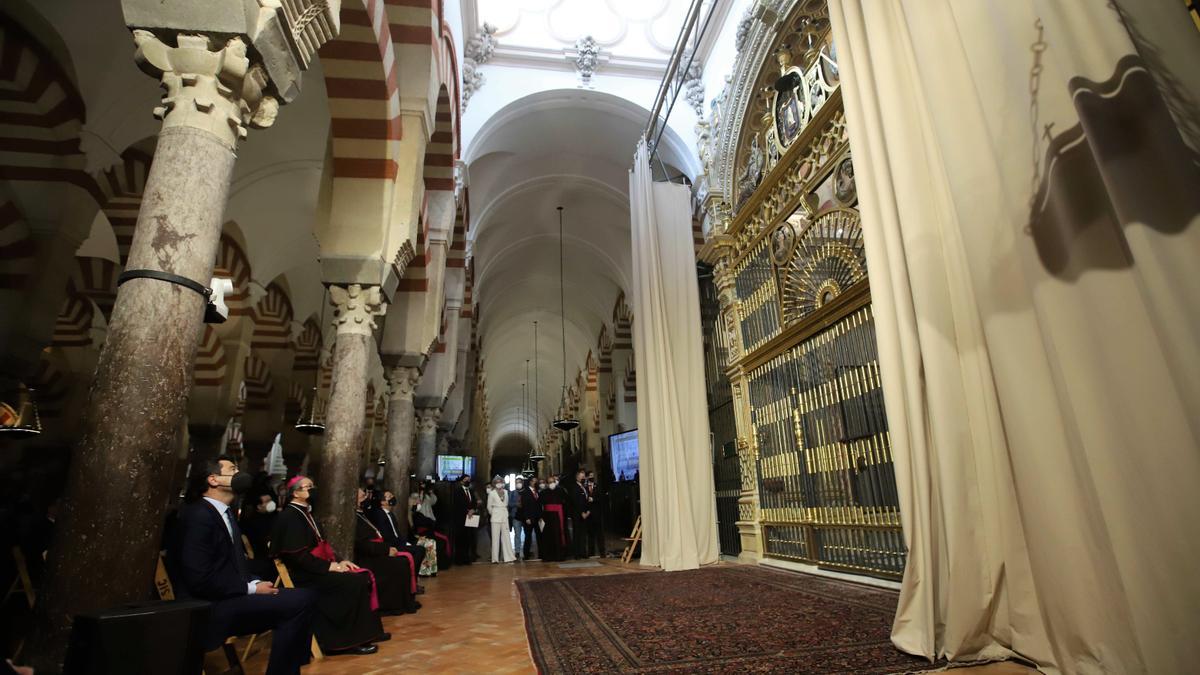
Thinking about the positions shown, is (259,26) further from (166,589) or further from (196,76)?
(166,589)

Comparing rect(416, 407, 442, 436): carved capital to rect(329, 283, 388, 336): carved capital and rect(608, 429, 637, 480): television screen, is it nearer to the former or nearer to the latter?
rect(608, 429, 637, 480): television screen

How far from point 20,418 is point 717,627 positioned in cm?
852

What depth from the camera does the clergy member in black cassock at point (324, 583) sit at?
3121 mm

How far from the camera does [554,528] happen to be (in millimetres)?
9070

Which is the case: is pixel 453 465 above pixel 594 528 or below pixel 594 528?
above

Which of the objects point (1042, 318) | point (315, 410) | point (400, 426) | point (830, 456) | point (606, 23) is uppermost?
point (606, 23)

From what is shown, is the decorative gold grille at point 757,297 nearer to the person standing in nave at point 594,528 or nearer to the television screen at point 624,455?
the person standing in nave at point 594,528

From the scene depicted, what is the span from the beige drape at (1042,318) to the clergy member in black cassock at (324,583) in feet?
9.01

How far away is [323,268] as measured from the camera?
454 centimetres

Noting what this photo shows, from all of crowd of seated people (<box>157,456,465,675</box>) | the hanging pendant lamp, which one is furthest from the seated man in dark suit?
the hanging pendant lamp

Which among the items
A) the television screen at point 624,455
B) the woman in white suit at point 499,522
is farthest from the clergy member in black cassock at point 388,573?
the television screen at point 624,455

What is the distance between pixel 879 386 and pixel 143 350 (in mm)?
4600

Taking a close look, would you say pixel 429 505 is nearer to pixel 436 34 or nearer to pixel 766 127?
pixel 436 34

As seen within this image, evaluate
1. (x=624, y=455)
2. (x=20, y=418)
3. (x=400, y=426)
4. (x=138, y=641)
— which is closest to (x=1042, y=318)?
(x=138, y=641)
